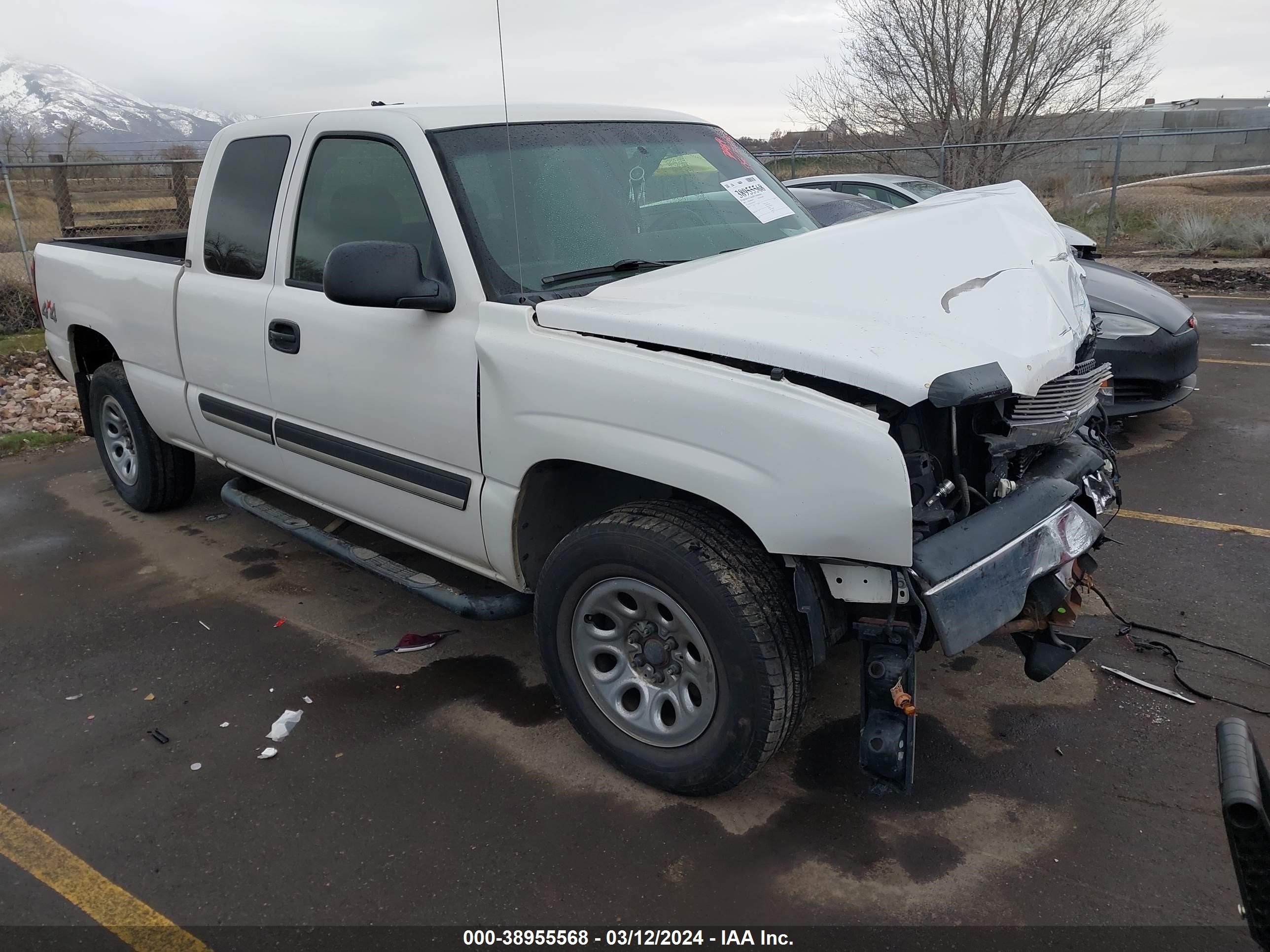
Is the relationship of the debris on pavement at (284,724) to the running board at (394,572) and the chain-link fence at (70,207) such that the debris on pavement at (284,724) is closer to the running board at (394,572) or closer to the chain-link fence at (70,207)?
the running board at (394,572)

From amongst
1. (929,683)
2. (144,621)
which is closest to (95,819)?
(144,621)

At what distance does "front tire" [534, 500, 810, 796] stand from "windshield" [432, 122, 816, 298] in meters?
0.94

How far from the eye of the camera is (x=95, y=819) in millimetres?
2988

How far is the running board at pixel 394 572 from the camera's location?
340 centimetres

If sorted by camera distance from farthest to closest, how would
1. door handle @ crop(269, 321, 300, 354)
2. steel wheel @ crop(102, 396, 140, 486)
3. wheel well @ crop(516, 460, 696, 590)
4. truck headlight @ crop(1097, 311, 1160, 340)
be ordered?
1. truck headlight @ crop(1097, 311, 1160, 340)
2. steel wheel @ crop(102, 396, 140, 486)
3. door handle @ crop(269, 321, 300, 354)
4. wheel well @ crop(516, 460, 696, 590)

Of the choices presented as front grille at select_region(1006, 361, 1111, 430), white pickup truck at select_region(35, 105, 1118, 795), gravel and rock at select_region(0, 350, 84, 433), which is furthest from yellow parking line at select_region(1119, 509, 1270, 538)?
gravel and rock at select_region(0, 350, 84, 433)

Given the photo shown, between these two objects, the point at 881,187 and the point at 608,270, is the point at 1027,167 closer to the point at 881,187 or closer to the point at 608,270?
the point at 881,187

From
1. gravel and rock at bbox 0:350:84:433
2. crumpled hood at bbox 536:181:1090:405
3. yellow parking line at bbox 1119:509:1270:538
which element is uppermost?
crumpled hood at bbox 536:181:1090:405

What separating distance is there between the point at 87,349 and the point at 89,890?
3811 mm

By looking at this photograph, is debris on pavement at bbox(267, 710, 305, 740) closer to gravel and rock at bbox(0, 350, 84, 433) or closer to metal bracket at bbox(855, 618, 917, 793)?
metal bracket at bbox(855, 618, 917, 793)

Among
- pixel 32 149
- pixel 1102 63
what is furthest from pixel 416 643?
pixel 1102 63

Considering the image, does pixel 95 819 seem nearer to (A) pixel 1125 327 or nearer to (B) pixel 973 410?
(B) pixel 973 410

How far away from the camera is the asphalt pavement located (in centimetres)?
258

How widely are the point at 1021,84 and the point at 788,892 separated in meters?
19.8
